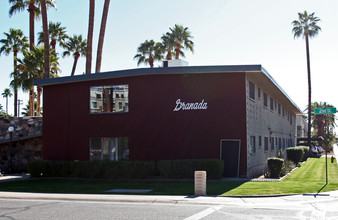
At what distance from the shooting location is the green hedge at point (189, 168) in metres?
20.2

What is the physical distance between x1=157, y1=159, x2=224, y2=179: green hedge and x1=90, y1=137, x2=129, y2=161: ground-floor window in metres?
3.11

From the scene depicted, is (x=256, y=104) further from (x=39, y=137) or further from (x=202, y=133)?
(x=39, y=137)

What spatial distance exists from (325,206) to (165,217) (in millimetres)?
5218

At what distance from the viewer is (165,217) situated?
1068cm

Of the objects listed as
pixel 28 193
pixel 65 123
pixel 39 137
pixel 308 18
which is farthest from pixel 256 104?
pixel 308 18

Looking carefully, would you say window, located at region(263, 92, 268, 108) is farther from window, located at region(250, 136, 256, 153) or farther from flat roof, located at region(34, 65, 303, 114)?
window, located at region(250, 136, 256, 153)

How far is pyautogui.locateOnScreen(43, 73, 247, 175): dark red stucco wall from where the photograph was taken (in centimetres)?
2192

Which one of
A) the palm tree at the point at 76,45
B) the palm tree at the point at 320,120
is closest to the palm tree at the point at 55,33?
the palm tree at the point at 76,45

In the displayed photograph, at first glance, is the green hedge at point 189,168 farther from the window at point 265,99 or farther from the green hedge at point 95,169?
the window at point 265,99

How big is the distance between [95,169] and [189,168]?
17.5 feet

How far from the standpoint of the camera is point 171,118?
22.5m

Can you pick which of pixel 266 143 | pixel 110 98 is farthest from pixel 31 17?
pixel 266 143

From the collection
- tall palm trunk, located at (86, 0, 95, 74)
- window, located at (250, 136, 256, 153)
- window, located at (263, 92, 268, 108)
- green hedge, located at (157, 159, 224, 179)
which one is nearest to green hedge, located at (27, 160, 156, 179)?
green hedge, located at (157, 159, 224, 179)

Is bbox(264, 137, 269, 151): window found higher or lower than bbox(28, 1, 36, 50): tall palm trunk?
lower
